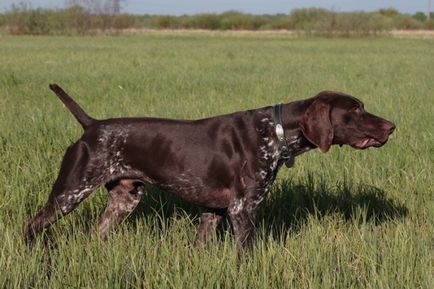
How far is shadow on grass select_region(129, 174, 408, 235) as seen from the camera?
4875 millimetres

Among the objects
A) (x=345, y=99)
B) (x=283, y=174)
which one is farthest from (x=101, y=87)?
(x=345, y=99)

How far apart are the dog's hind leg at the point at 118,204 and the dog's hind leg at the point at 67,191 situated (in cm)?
34

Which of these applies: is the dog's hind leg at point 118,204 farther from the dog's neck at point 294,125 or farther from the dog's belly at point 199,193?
the dog's neck at point 294,125

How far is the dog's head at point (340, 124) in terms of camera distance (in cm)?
390

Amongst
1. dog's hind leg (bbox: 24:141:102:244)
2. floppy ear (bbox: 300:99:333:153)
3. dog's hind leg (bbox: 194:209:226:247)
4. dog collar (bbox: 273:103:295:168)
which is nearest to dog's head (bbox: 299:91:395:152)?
A: floppy ear (bbox: 300:99:333:153)

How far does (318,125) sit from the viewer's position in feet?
12.8

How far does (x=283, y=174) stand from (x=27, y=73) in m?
10.9

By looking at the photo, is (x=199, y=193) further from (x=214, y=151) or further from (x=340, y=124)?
(x=340, y=124)

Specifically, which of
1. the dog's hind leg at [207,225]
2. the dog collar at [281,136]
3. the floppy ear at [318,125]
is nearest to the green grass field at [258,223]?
the dog's hind leg at [207,225]

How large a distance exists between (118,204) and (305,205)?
1627mm

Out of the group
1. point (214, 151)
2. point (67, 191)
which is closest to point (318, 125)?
point (214, 151)

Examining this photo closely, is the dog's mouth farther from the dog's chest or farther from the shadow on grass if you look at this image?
the shadow on grass

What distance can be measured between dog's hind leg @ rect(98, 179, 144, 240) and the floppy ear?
51.2 inches

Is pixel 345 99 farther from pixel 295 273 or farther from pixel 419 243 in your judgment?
pixel 295 273
